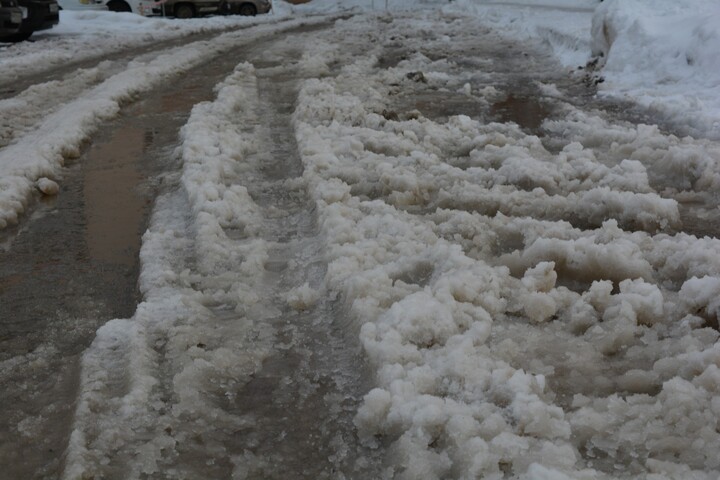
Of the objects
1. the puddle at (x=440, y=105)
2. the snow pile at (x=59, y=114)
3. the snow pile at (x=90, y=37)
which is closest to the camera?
the snow pile at (x=59, y=114)

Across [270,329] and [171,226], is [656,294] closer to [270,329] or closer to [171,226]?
[270,329]

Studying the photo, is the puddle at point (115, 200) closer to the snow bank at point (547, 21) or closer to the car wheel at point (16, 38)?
the snow bank at point (547, 21)

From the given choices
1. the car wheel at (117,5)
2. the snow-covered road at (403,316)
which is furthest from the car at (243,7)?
the snow-covered road at (403,316)

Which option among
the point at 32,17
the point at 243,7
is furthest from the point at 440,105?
the point at 243,7

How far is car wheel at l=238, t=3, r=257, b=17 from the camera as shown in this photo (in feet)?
84.1

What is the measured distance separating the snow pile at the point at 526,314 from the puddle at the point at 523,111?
1.70 m

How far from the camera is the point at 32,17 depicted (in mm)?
16172

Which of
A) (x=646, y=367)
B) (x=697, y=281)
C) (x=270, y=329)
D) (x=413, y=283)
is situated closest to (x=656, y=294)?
(x=697, y=281)

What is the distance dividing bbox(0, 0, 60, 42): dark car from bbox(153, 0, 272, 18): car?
7130 mm

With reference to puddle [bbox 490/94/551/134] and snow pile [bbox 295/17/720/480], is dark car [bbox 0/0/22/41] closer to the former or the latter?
puddle [bbox 490/94/551/134]

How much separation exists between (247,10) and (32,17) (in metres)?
10.8

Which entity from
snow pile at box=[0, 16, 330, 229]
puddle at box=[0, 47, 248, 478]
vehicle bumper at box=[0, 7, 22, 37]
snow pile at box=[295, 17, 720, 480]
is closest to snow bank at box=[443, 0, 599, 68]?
snow pile at box=[0, 16, 330, 229]

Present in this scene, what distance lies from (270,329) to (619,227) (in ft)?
7.78

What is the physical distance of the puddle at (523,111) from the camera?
7223mm
